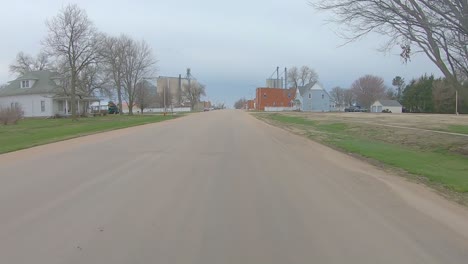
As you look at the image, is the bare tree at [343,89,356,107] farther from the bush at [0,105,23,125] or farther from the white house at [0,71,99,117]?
the bush at [0,105,23,125]

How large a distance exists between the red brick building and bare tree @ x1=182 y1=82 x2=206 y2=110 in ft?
92.7

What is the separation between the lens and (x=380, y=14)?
1741 centimetres

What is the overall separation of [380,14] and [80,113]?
56089mm

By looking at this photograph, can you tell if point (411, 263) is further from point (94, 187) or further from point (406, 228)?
point (94, 187)

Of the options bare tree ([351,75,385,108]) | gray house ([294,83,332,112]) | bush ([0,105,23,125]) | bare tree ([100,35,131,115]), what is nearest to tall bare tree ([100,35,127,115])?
bare tree ([100,35,131,115])

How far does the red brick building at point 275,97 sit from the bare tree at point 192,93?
92.7 feet

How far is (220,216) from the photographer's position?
267 inches

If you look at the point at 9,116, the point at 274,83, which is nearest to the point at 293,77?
the point at 274,83

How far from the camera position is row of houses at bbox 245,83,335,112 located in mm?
114500

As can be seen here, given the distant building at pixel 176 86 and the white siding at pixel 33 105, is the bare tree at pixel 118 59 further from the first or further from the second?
the distant building at pixel 176 86

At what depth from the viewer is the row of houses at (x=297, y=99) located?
114 m

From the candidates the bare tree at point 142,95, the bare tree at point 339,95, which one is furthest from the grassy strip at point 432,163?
the bare tree at point 339,95

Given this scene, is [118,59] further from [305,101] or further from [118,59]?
[305,101]

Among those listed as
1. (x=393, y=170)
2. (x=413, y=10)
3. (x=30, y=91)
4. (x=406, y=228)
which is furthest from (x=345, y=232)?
(x=30, y=91)
